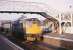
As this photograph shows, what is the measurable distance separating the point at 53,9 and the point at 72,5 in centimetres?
44

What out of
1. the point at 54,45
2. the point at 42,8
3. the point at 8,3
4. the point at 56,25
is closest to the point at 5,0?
the point at 8,3

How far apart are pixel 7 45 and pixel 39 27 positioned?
1961 mm

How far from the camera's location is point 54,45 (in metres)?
2.28

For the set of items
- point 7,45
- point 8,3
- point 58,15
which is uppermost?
point 8,3

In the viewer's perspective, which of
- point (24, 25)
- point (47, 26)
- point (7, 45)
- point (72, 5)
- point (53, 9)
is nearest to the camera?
point (7, 45)

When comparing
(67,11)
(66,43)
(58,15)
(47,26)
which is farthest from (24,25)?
A: (58,15)

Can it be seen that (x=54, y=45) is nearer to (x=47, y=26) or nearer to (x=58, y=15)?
(x=47, y=26)

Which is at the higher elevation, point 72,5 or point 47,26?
point 72,5

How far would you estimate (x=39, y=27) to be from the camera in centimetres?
260

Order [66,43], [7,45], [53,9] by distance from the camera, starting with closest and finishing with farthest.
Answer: [7,45] < [66,43] < [53,9]

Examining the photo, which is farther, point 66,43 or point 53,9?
point 53,9

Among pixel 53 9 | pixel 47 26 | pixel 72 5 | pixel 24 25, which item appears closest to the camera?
pixel 24 25

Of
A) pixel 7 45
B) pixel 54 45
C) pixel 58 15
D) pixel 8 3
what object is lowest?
pixel 54 45

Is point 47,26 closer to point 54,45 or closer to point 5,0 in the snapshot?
point 54,45
